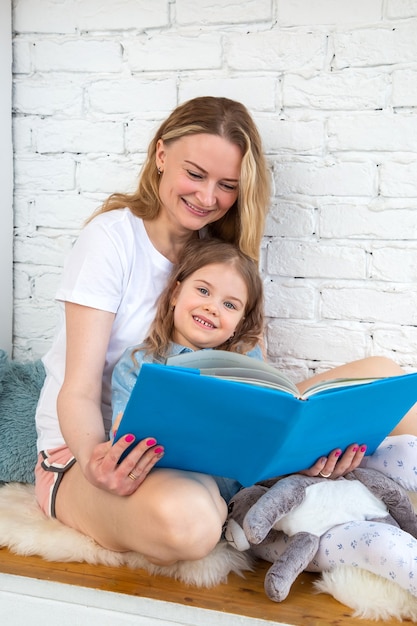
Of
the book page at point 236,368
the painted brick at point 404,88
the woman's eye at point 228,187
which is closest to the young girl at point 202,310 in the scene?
the woman's eye at point 228,187

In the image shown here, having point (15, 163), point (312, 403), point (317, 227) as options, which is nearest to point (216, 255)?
point (317, 227)

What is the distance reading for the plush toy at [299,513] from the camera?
1469mm

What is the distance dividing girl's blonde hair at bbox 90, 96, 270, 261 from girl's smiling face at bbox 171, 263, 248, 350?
17 centimetres

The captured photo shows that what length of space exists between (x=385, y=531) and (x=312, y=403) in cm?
37

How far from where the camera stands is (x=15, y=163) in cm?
230

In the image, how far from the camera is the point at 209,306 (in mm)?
1753

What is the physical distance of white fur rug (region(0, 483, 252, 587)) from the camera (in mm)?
1516

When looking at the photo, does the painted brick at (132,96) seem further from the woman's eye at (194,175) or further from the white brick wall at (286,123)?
the woman's eye at (194,175)

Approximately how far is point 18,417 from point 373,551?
1.04 metres

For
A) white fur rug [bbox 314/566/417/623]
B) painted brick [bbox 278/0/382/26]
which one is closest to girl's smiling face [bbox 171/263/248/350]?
white fur rug [bbox 314/566/417/623]

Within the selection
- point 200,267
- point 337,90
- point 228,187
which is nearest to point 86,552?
point 200,267

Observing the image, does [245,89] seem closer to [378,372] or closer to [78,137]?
[78,137]

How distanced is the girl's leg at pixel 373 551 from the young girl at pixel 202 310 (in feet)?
1.01

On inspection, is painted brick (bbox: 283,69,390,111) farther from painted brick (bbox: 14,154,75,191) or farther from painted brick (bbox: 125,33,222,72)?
painted brick (bbox: 14,154,75,191)
